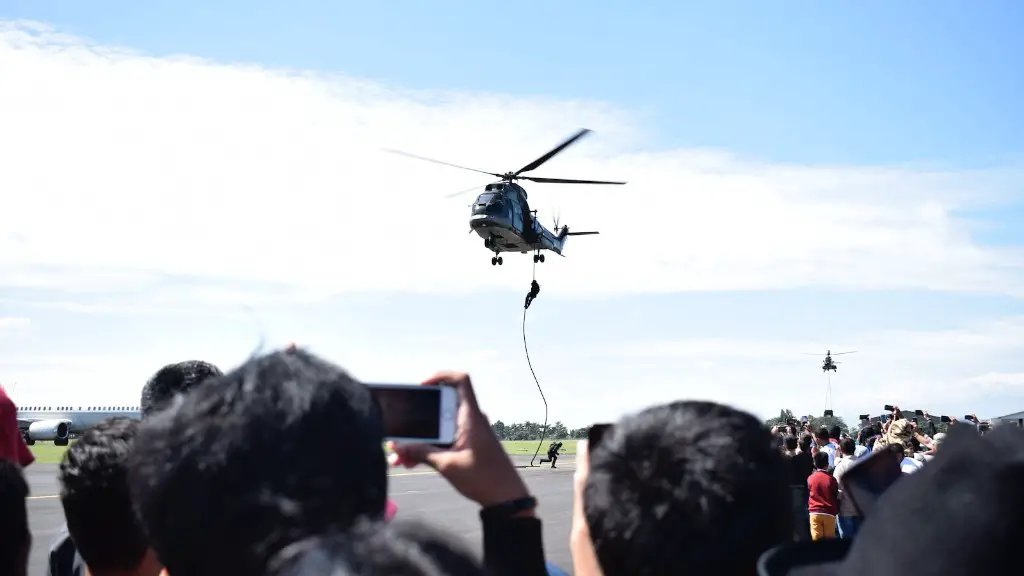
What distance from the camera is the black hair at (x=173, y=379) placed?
3.59m

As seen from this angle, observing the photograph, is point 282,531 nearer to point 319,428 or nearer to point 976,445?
point 319,428

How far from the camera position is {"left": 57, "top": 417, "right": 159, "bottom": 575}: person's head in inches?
120

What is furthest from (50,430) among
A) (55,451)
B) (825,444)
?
(825,444)

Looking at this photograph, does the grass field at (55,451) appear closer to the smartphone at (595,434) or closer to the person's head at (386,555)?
the smartphone at (595,434)

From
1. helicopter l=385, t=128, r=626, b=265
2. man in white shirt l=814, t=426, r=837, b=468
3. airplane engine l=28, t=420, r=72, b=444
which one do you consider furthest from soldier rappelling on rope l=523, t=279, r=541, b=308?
airplane engine l=28, t=420, r=72, b=444

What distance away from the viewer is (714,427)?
196 centimetres

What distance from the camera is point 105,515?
3068 mm

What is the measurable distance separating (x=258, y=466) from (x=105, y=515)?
6.11 feet

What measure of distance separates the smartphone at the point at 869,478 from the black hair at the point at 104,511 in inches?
86.2

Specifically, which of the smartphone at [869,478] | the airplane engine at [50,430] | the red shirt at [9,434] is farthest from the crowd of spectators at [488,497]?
the airplane engine at [50,430]

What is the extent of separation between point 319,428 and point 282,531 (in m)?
0.17

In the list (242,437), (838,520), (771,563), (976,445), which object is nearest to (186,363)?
(242,437)

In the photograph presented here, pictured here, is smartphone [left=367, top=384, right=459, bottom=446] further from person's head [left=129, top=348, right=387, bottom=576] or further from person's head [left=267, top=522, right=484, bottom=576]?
person's head [left=267, top=522, right=484, bottom=576]

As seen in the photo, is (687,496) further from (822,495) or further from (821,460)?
(821,460)
